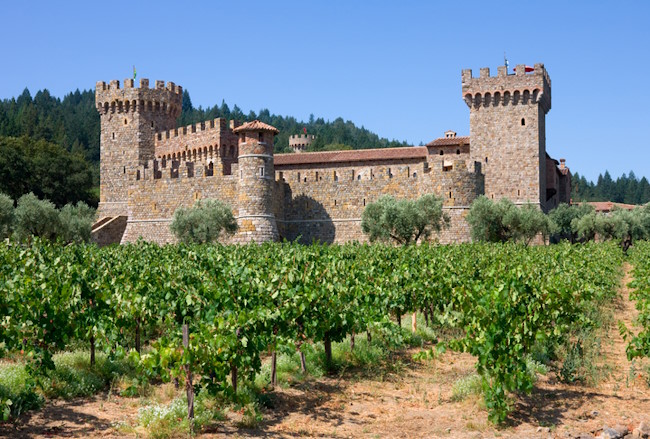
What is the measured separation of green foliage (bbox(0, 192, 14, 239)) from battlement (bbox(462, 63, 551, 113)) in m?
25.5

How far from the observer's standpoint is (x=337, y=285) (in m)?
11.2

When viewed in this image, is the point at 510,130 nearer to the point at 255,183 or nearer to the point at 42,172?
the point at 255,183

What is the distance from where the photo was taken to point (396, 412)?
956cm

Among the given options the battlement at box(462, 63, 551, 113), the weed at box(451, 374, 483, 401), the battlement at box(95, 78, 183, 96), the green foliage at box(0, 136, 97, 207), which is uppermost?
the battlement at box(95, 78, 183, 96)

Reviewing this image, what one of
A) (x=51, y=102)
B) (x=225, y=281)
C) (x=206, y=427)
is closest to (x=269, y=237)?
(x=225, y=281)

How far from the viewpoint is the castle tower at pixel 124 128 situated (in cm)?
4641

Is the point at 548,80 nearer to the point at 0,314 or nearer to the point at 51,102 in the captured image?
the point at 0,314

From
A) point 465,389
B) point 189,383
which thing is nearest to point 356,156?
point 465,389

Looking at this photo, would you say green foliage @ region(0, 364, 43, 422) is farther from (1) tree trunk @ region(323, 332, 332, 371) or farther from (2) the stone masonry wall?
(2) the stone masonry wall

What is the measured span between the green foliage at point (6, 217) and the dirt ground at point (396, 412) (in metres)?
30.1

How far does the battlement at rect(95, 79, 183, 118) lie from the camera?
46.2m

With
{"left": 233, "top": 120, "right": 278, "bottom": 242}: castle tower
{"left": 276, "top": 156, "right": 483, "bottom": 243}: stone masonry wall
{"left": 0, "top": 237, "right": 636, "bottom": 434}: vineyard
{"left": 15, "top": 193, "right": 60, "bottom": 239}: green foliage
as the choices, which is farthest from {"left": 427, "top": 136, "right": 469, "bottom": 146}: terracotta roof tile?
{"left": 0, "top": 237, "right": 636, "bottom": 434}: vineyard

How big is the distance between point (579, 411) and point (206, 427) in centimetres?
468

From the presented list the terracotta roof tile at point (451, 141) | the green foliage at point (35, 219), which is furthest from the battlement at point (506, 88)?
the green foliage at point (35, 219)
